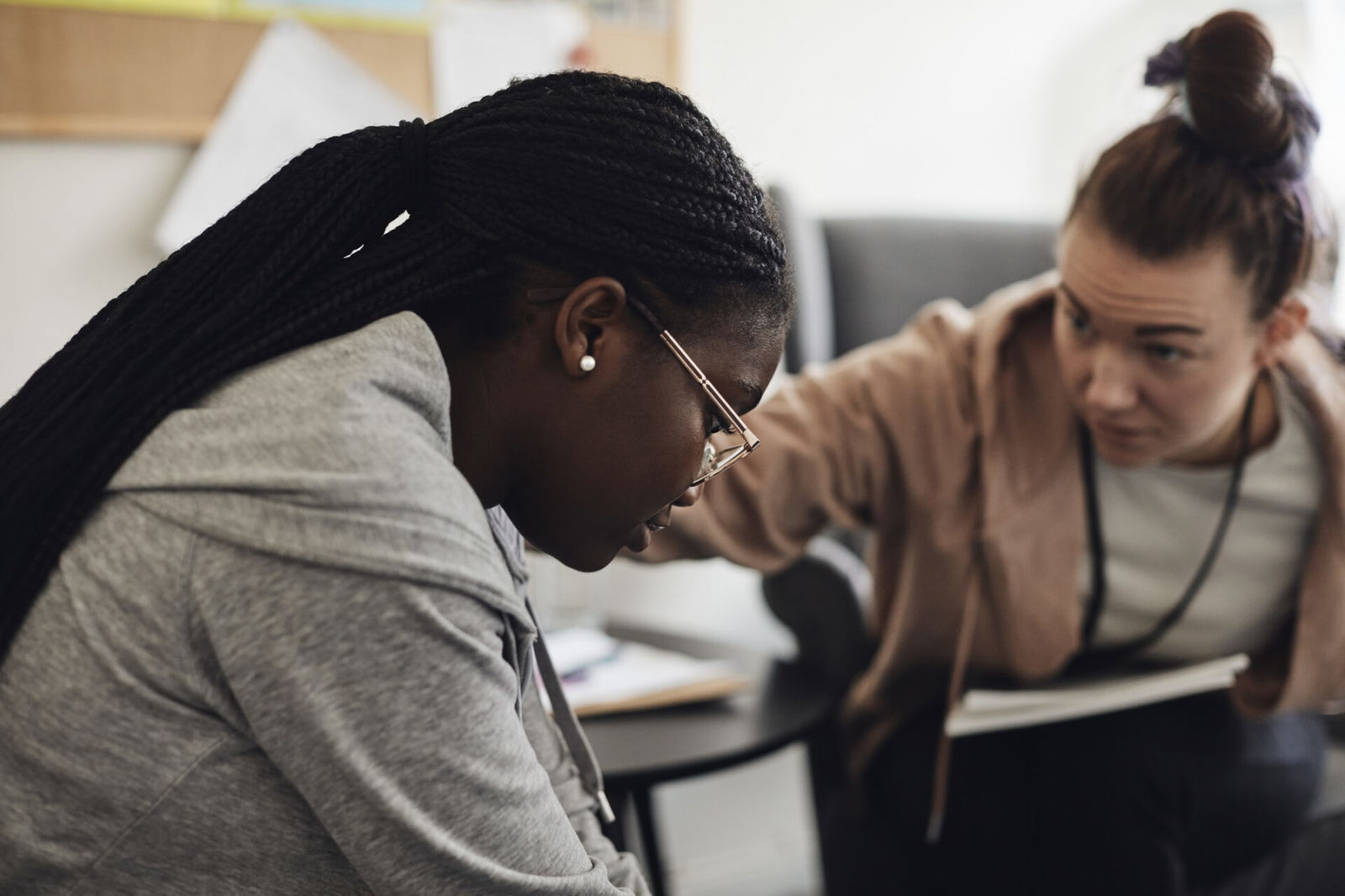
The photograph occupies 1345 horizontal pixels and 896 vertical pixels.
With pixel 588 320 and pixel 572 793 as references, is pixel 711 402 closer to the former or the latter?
pixel 588 320

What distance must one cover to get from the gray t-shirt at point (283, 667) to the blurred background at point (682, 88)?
40.6 inches

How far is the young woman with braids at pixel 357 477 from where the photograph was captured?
0.55m

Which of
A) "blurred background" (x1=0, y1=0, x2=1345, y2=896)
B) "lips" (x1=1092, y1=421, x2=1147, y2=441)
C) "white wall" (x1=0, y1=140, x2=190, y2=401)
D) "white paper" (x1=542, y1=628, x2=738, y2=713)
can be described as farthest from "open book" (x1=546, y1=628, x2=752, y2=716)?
"white wall" (x1=0, y1=140, x2=190, y2=401)

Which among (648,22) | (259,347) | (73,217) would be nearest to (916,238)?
(648,22)

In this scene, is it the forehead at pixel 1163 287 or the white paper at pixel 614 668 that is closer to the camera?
the forehead at pixel 1163 287

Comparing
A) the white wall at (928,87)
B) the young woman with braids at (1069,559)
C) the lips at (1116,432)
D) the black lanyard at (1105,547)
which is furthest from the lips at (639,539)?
the white wall at (928,87)

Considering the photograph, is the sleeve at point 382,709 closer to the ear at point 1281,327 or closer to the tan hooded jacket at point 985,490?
the tan hooded jacket at point 985,490

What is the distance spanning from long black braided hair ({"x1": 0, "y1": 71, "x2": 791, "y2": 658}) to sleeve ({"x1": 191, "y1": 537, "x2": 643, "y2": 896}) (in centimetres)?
12

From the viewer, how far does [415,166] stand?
651mm

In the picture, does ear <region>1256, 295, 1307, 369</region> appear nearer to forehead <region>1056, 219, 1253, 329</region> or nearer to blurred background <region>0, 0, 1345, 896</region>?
forehead <region>1056, 219, 1253, 329</region>

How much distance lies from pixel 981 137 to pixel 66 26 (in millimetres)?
1539

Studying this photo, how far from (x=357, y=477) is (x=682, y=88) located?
4.91 ft

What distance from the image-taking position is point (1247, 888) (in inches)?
53.5

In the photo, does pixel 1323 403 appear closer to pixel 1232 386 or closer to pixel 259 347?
pixel 1232 386
